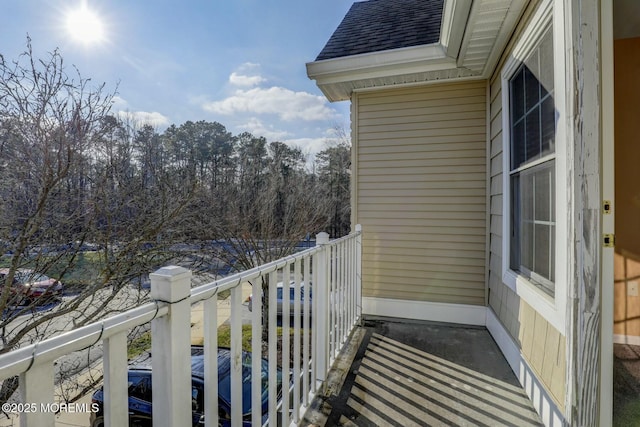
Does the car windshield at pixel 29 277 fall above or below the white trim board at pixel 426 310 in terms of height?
above

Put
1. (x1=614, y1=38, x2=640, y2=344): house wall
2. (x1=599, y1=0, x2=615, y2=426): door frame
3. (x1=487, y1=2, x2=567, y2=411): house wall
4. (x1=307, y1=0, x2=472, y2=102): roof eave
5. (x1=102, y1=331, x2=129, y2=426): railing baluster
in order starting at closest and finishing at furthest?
(x1=102, y1=331, x2=129, y2=426): railing baluster, (x1=599, y1=0, x2=615, y2=426): door frame, (x1=487, y1=2, x2=567, y2=411): house wall, (x1=614, y1=38, x2=640, y2=344): house wall, (x1=307, y1=0, x2=472, y2=102): roof eave

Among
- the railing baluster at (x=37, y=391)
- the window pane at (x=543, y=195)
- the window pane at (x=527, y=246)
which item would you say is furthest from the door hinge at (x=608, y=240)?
the railing baluster at (x=37, y=391)

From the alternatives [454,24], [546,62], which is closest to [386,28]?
[454,24]

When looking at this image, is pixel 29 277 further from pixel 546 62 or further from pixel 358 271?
pixel 546 62

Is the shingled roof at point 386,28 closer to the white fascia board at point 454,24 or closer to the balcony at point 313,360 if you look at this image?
the white fascia board at point 454,24

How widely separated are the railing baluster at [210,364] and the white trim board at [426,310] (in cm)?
300

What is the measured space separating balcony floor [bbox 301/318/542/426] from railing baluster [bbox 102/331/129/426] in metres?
1.49

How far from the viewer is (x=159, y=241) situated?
16.3 ft

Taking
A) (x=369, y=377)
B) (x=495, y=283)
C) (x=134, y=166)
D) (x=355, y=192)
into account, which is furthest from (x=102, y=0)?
(x=495, y=283)

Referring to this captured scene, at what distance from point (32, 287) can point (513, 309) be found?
194 inches

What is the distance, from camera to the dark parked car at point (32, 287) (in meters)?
3.37

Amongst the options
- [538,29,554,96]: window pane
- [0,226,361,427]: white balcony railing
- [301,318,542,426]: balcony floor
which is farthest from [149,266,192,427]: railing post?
[538,29,554,96]: window pane

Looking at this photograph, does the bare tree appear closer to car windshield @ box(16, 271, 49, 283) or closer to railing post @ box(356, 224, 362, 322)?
car windshield @ box(16, 271, 49, 283)

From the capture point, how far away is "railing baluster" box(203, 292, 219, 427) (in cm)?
101
